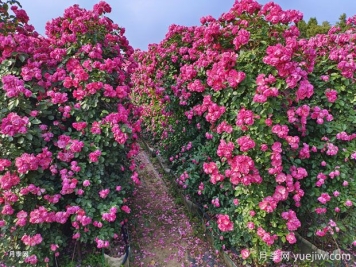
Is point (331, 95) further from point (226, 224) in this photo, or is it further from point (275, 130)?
point (226, 224)

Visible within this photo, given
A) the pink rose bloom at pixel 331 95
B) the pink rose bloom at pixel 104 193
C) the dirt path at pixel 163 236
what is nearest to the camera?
the pink rose bloom at pixel 104 193

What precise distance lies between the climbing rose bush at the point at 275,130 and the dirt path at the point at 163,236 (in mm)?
338

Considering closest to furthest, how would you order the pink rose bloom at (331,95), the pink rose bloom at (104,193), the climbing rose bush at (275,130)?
the climbing rose bush at (275,130), the pink rose bloom at (104,193), the pink rose bloom at (331,95)

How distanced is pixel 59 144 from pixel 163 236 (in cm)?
166

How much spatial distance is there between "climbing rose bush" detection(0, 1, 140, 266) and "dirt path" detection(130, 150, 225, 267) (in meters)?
0.50

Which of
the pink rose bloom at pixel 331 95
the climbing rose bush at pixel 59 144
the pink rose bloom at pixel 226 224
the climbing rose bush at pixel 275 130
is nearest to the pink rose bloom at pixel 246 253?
the climbing rose bush at pixel 275 130

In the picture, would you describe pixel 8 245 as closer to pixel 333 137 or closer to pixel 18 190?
pixel 18 190

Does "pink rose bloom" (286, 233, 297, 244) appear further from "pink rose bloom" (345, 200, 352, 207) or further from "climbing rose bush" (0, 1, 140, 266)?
"climbing rose bush" (0, 1, 140, 266)

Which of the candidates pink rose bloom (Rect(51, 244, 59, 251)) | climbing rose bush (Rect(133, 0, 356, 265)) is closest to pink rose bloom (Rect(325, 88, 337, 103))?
climbing rose bush (Rect(133, 0, 356, 265))

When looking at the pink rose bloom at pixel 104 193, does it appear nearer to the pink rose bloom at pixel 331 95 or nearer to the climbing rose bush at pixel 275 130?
the climbing rose bush at pixel 275 130

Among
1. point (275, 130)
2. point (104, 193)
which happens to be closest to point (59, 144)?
point (104, 193)

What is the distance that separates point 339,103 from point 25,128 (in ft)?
9.46

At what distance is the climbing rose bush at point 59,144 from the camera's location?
2.27m

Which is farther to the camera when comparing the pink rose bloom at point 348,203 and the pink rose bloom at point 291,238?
the pink rose bloom at point 348,203
